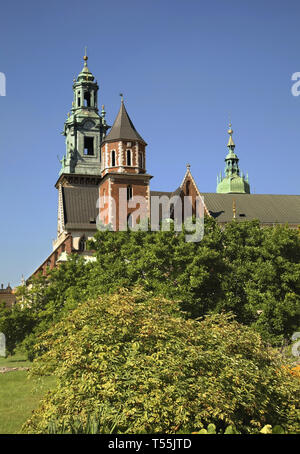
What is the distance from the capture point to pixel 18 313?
128 ft

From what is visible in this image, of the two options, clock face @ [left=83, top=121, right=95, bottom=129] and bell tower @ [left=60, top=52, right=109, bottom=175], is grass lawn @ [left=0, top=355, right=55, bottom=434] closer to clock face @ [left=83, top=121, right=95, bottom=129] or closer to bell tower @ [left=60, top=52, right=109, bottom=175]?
bell tower @ [left=60, top=52, right=109, bottom=175]

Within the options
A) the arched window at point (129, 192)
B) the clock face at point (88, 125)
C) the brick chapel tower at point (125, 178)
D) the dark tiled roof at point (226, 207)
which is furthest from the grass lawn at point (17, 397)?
the clock face at point (88, 125)

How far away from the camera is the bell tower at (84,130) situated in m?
82.2

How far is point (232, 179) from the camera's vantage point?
321 ft

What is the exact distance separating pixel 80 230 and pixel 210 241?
31833 millimetres

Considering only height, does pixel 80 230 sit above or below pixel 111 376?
above

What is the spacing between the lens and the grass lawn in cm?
2027

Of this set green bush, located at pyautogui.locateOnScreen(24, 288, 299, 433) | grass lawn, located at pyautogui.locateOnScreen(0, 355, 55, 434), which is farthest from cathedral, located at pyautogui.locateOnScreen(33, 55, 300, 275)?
green bush, located at pyautogui.locateOnScreen(24, 288, 299, 433)

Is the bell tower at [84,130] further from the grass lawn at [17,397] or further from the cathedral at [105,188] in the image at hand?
the grass lawn at [17,397]

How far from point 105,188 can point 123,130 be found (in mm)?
6628

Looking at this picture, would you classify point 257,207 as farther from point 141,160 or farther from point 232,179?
point 232,179

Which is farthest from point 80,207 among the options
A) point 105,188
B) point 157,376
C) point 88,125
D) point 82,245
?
point 157,376
